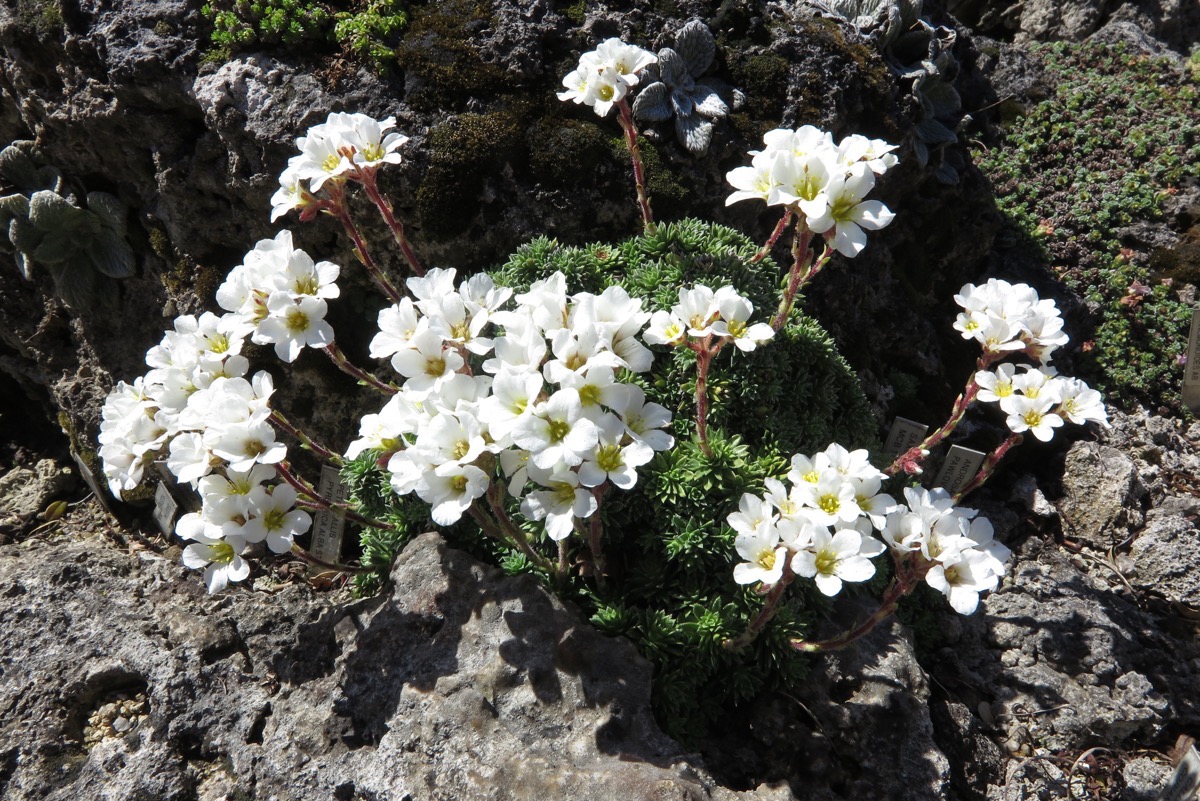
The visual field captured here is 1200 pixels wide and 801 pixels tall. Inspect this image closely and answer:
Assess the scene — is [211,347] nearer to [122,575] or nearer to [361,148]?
[361,148]

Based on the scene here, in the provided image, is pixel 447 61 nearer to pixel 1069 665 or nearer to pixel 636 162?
pixel 636 162

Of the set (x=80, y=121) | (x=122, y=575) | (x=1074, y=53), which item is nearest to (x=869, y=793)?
(x=122, y=575)

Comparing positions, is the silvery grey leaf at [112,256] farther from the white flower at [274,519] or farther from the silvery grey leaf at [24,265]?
the white flower at [274,519]

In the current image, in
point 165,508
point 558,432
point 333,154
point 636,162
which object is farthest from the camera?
point 165,508

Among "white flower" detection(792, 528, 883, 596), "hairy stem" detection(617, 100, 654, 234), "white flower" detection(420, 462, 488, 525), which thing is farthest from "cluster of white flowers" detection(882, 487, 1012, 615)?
"hairy stem" detection(617, 100, 654, 234)

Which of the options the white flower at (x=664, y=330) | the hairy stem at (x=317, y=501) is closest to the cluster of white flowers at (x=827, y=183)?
the white flower at (x=664, y=330)

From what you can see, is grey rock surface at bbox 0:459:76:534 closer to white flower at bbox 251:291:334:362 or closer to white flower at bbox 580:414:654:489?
white flower at bbox 251:291:334:362

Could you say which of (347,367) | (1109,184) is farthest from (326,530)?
(1109,184)

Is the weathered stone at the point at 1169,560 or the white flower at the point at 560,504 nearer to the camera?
the white flower at the point at 560,504
